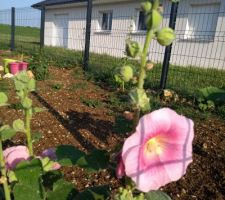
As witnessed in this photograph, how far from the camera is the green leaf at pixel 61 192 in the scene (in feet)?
3.30

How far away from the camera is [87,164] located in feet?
2.98

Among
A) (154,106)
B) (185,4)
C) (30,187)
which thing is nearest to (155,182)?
(30,187)

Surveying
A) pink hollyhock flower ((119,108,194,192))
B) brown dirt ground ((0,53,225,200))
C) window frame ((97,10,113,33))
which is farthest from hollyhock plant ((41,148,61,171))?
window frame ((97,10,113,33))

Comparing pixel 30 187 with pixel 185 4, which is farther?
pixel 185 4

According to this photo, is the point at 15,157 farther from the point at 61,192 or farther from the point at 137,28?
the point at 137,28

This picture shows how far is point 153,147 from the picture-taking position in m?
0.80

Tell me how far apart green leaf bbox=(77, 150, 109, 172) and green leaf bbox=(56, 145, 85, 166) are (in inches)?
0.6

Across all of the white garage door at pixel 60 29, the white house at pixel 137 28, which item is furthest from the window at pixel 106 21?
the white garage door at pixel 60 29

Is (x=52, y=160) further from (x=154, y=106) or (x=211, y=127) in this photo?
(x=154, y=106)

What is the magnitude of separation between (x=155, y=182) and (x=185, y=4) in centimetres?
1021

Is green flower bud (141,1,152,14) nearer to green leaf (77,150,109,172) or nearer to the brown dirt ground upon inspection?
green leaf (77,150,109,172)

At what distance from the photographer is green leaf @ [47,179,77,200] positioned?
1.01m

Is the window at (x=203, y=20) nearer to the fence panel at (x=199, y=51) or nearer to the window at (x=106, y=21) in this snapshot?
the fence panel at (x=199, y=51)

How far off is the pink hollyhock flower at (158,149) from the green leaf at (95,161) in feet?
0.50
